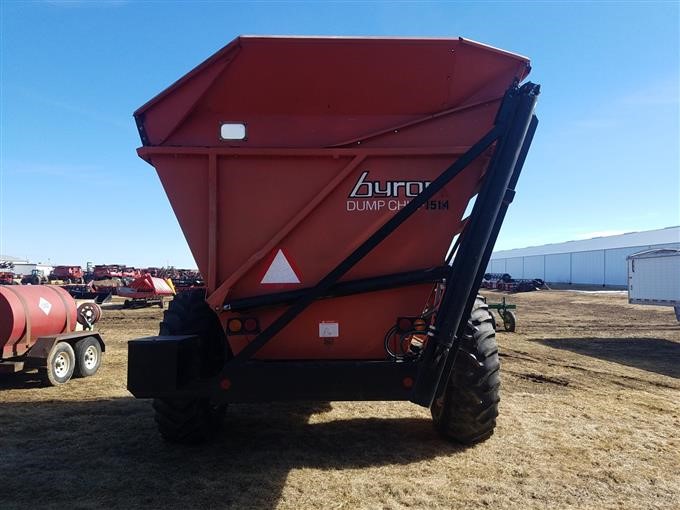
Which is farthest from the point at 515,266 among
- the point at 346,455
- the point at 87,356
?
the point at 346,455

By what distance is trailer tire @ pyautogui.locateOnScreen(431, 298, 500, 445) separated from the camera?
4770 mm

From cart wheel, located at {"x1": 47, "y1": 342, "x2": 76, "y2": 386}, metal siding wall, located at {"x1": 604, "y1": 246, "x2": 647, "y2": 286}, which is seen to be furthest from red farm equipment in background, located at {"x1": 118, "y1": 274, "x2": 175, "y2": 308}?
metal siding wall, located at {"x1": 604, "y1": 246, "x2": 647, "y2": 286}

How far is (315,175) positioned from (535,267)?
2965 inches

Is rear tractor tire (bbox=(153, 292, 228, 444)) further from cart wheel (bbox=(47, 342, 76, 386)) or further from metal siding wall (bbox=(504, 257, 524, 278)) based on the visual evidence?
metal siding wall (bbox=(504, 257, 524, 278))

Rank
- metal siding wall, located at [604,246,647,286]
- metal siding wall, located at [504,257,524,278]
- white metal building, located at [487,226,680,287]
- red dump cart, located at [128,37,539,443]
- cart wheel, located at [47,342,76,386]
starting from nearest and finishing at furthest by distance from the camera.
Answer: red dump cart, located at [128,37,539,443]
cart wheel, located at [47,342,76,386]
metal siding wall, located at [604,246,647,286]
white metal building, located at [487,226,680,287]
metal siding wall, located at [504,257,524,278]

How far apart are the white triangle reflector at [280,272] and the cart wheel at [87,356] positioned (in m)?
6.08

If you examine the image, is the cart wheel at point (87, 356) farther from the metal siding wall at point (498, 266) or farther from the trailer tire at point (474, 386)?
the metal siding wall at point (498, 266)

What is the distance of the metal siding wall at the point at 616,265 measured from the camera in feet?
177

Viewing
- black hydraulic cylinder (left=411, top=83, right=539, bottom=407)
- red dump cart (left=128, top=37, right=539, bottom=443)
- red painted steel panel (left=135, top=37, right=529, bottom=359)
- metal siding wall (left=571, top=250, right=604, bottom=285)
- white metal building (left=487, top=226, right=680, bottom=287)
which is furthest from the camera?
metal siding wall (left=571, top=250, right=604, bottom=285)

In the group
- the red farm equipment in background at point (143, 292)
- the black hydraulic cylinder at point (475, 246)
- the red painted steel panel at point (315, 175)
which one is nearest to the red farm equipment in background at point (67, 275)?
the red farm equipment in background at point (143, 292)

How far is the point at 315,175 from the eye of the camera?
4402 mm

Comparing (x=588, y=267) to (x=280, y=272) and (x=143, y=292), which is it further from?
(x=280, y=272)

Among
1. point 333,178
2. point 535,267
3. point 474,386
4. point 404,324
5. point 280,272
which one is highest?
point 333,178

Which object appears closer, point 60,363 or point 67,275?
point 60,363
